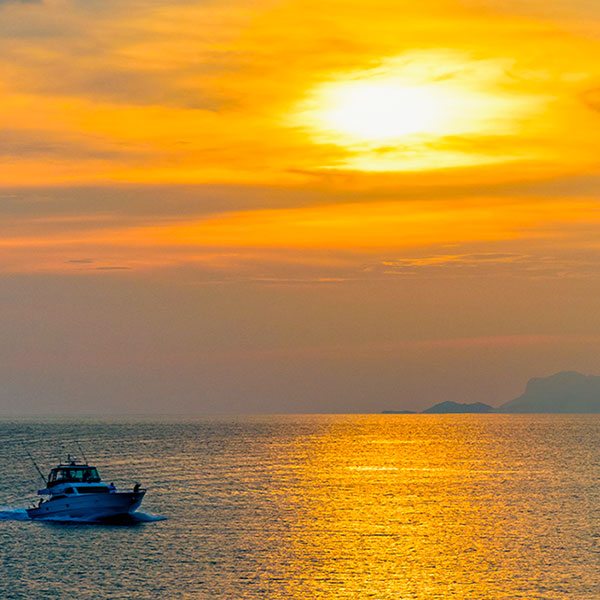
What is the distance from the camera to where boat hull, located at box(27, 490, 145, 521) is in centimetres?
11475

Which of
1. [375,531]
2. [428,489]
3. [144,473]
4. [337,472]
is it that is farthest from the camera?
[337,472]

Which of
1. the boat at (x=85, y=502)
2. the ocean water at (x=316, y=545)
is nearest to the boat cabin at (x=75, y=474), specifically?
the boat at (x=85, y=502)

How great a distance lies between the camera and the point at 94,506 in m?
115

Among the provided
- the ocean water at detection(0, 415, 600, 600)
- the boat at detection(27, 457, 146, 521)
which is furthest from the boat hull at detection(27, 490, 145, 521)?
the ocean water at detection(0, 415, 600, 600)

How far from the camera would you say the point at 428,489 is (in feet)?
523

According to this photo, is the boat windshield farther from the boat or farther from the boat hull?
the boat hull

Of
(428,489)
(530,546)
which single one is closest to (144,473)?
(428,489)

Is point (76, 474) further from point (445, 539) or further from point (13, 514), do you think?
point (445, 539)

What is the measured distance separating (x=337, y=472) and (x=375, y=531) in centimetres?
8631

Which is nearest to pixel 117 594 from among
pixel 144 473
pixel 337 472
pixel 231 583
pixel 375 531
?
pixel 231 583

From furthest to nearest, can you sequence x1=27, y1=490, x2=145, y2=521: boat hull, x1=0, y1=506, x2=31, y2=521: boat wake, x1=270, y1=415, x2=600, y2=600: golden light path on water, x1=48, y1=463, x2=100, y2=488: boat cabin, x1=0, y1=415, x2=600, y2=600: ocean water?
x1=0, y1=506, x2=31, y2=521: boat wake
x1=48, y1=463, x2=100, y2=488: boat cabin
x1=27, y1=490, x2=145, y2=521: boat hull
x1=270, y1=415, x2=600, y2=600: golden light path on water
x1=0, y1=415, x2=600, y2=600: ocean water

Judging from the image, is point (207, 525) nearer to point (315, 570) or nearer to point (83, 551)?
point (83, 551)

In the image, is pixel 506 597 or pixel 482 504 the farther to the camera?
pixel 482 504

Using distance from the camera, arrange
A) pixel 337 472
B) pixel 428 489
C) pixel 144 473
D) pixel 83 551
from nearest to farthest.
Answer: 1. pixel 83 551
2. pixel 428 489
3. pixel 144 473
4. pixel 337 472
